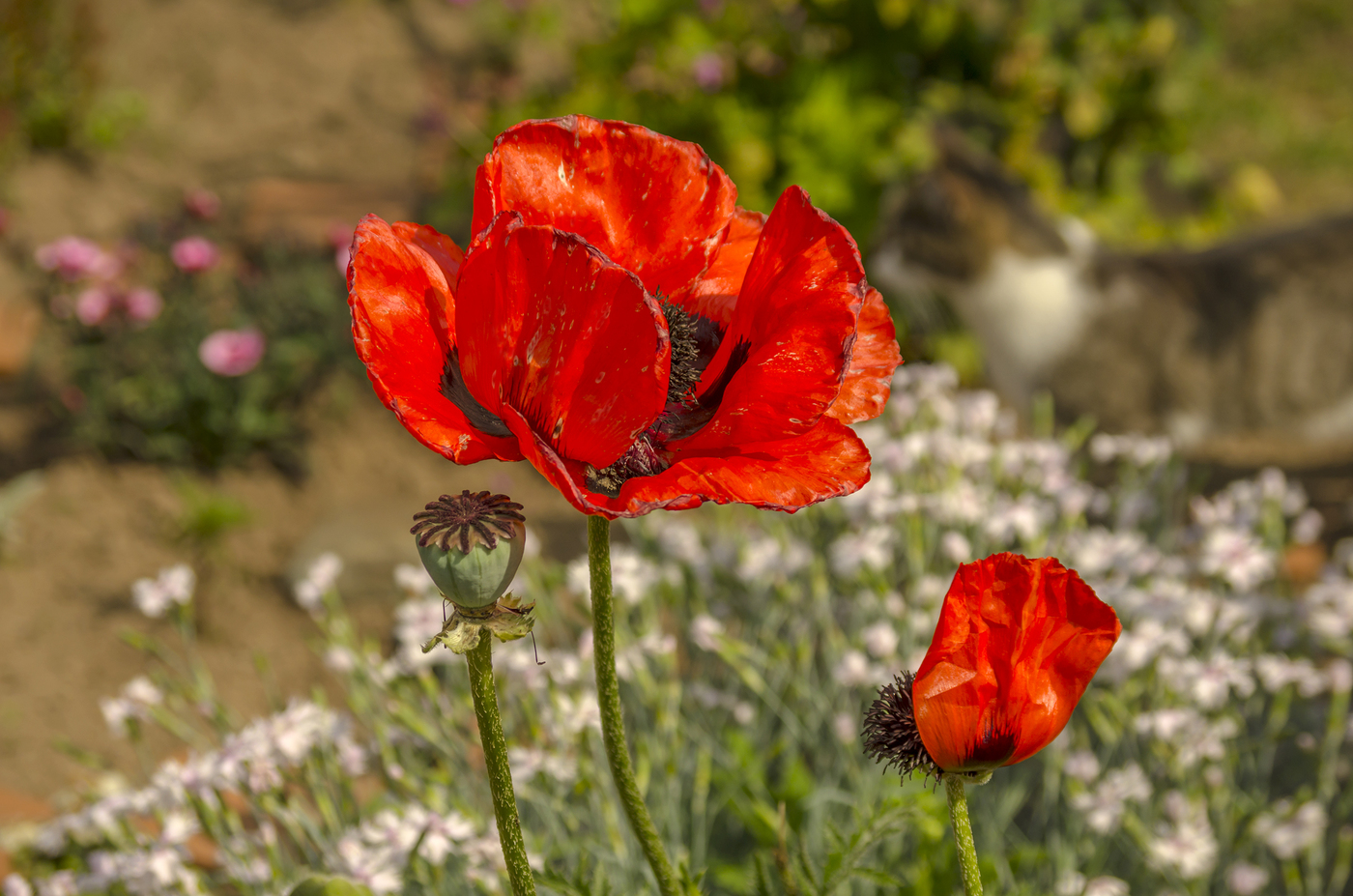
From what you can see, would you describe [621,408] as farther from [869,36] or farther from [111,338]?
[869,36]

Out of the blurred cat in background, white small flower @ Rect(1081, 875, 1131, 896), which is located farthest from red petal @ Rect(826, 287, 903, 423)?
the blurred cat in background

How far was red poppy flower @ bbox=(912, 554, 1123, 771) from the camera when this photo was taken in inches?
27.4

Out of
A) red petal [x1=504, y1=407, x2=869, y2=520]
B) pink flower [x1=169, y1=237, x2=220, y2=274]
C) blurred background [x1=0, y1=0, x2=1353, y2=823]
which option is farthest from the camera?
pink flower [x1=169, y1=237, x2=220, y2=274]

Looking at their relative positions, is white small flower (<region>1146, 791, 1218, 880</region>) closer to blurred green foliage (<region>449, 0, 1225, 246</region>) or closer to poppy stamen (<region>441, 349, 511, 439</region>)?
poppy stamen (<region>441, 349, 511, 439</region>)

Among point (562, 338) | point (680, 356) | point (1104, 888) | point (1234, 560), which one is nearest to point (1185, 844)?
point (1104, 888)

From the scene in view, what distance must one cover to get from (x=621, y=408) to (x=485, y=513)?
0.12 metres

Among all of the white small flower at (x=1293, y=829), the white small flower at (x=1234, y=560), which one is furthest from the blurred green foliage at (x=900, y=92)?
the white small flower at (x=1293, y=829)

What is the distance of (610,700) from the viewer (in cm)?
74

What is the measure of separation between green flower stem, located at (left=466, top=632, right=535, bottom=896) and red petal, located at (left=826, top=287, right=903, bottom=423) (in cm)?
31

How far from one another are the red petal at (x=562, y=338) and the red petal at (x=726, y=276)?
19cm

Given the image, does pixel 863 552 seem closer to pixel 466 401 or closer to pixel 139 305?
pixel 466 401

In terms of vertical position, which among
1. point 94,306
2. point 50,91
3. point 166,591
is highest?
point 50,91

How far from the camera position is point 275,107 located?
20.9 feet

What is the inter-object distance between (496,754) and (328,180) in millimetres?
5605
